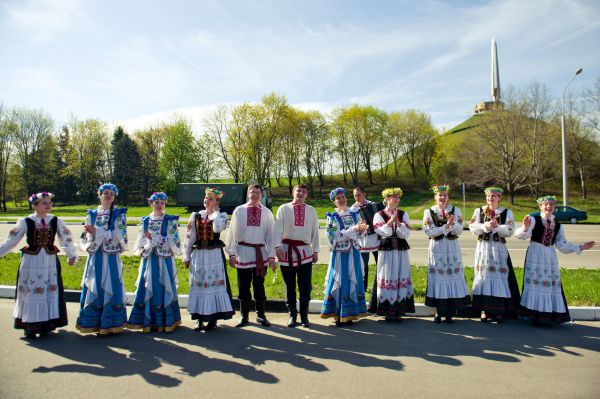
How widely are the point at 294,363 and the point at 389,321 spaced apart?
7.03ft

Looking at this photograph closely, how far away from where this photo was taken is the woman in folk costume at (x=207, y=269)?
18.6ft

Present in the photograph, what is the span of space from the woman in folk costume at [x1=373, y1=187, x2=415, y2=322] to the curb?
0.42 metres

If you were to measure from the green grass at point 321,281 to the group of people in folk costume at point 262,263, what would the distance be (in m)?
1.04

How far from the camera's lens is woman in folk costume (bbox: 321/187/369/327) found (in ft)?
19.4

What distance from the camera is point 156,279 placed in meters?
5.64

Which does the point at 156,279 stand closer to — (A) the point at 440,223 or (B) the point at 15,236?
(B) the point at 15,236

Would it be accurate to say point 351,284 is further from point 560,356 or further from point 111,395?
point 111,395

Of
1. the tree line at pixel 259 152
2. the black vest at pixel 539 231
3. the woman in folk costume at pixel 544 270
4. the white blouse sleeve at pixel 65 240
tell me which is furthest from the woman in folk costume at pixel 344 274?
the tree line at pixel 259 152

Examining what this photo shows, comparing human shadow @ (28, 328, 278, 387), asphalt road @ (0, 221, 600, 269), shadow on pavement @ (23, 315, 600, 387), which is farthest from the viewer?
asphalt road @ (0, 221, 600, 269)

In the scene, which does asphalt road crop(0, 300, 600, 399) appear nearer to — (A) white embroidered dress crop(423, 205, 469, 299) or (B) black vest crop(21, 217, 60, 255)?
(A) white embroidered dress crop(423, 205, 469, 299)

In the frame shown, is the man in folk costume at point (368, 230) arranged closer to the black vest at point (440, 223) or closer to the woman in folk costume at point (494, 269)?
the black vest at point (440, 223)

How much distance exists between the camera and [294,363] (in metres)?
4.51

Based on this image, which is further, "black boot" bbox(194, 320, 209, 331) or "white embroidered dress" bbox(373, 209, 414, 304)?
"white embroidered dress" bbox(373, 209, 414, 304)

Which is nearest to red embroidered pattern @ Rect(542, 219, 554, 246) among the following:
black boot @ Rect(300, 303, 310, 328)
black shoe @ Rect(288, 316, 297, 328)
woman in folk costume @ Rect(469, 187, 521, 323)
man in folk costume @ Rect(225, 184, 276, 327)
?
woman in folk costume @ Rect(469, 187, 521, 323)
